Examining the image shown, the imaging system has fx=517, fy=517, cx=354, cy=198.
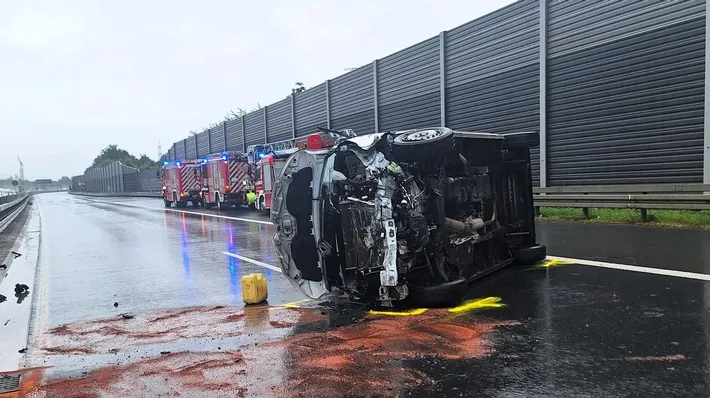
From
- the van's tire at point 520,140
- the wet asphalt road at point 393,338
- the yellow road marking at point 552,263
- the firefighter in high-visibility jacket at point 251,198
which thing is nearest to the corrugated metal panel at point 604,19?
the wet asphalt road at point 393,338

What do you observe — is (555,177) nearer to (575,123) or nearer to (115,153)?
(575,123)

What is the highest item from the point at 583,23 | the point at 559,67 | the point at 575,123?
the point at 583,23

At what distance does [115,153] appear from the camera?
134375 millimetres

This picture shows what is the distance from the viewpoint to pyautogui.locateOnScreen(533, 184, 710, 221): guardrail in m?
11.1

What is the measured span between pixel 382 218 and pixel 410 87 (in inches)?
665

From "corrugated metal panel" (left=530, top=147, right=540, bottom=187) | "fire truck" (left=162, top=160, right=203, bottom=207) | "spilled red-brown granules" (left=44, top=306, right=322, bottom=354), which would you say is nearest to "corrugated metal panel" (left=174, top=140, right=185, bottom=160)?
"fire truck" (left=162, top=160, right=203, bottom=207)

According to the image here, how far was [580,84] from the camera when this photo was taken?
48.9 ft

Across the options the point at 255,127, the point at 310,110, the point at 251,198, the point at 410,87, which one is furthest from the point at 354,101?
the point at 255,127

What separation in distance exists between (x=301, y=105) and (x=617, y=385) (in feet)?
93.3

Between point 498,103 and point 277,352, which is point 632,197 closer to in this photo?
point 498,103

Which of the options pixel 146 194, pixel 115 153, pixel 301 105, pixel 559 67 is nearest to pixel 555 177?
pixel 559 67

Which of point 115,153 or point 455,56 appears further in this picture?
point 115,153

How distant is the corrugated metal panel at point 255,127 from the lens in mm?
35969

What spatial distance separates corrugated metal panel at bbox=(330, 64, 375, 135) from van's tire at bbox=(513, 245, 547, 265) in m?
16.7
